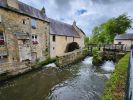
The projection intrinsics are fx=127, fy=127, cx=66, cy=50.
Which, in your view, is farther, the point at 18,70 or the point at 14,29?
the point at 18,70

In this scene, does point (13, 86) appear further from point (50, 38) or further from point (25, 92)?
point (50, 38)

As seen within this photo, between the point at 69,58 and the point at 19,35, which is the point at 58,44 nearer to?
the point at 69,58

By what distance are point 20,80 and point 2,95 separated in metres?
2.95

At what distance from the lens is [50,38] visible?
19.8m

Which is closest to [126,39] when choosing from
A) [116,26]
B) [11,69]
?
[116,26]

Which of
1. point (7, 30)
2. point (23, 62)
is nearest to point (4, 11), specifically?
point (7, 30)

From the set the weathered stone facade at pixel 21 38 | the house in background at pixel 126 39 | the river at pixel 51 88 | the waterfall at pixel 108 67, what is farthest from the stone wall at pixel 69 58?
the house in background at pixel 126 39

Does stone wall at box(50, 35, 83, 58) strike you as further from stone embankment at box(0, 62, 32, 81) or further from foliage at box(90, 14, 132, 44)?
foliage at box(90, 14, 132, 44)

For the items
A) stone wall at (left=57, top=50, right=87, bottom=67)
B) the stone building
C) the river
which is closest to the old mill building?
the stone building

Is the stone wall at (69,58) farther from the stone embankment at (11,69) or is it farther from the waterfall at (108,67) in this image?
the waterfall at (108,67)

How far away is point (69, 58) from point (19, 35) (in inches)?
317

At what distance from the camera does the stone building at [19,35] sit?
463 inches

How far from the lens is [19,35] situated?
13281mm

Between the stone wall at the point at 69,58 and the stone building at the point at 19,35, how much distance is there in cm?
287
